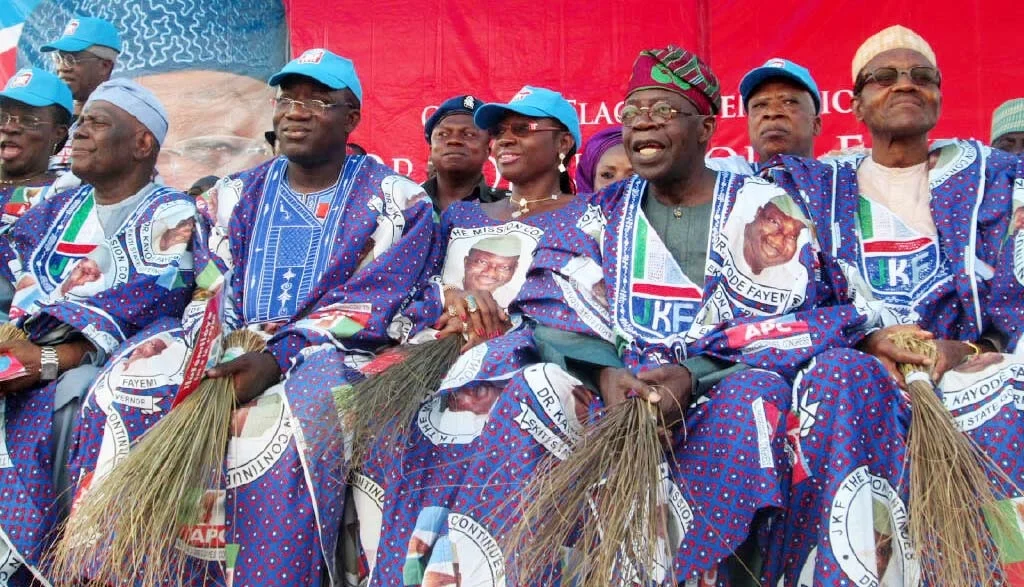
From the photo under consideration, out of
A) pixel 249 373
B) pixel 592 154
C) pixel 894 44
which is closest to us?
pixel 249 373

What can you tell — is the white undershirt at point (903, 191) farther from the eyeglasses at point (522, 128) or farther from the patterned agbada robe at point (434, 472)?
the eyeglasses at point (522, 128)

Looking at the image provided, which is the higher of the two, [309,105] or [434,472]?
[309,105]

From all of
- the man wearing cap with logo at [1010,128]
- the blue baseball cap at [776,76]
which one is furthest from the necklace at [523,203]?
the man wearing cap with logo at [1010,128]

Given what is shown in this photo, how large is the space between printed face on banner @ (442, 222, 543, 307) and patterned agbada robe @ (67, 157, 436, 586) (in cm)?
12

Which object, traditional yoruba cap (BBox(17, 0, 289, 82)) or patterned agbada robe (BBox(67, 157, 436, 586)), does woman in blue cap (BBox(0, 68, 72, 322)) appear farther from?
traditional yoruba cap (BBox(17, 0, 289, 82))

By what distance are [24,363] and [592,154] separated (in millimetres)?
3090

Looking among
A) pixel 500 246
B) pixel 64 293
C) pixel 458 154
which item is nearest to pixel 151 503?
pixel 64 293

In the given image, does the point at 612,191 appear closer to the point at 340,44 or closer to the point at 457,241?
the point at 457,241

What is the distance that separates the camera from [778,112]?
16.0 feet

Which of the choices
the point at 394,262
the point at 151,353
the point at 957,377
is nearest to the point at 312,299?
the point at 394,262

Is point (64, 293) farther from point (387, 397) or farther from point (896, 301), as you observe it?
point (896, 301)

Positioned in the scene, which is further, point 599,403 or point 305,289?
point 305,289

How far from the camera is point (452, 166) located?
510cm

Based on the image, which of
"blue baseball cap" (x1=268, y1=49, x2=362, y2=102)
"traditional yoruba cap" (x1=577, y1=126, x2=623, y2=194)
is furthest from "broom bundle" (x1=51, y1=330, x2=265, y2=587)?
"traditional yoruba cap" (x1=577, y1=126, x2=623, y2=194)
